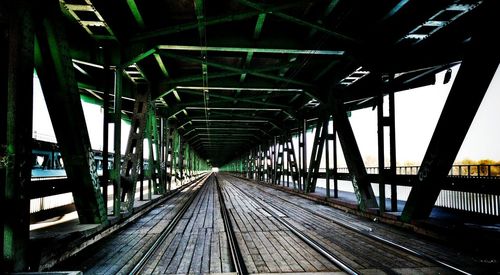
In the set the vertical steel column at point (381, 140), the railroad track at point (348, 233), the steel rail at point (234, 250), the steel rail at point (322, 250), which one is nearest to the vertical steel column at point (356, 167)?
the vertical steel column at point (381, 140)

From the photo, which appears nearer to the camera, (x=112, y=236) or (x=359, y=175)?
(x=112, y=236)

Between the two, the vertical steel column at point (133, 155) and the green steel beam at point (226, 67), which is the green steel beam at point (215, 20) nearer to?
the green steel beam at point (226, 67)

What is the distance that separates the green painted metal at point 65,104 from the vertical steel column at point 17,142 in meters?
0.86

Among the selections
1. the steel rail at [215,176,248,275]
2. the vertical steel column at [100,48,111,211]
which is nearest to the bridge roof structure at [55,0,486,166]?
the vertical steel column at [100,48,111,211]

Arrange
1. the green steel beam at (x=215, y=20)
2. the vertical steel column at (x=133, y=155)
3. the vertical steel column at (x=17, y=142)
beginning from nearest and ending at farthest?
the vertical steel column at (x=17, y=142), the green steel beam at (x=215, y=20), the vertical steel column at (x=133, y=155)

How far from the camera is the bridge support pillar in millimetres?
4734

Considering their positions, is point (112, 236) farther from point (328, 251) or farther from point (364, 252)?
point (364, 252)

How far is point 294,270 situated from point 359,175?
208 inches

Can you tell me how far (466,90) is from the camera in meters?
5.06

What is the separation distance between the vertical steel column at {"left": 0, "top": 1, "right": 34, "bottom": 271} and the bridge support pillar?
6.24 m

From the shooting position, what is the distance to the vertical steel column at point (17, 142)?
318cm

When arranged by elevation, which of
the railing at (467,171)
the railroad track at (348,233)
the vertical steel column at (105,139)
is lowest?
the railroad track at (348,233)

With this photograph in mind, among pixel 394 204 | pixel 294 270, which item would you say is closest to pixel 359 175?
pixel 394 204

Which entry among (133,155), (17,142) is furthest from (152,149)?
(17,142)
